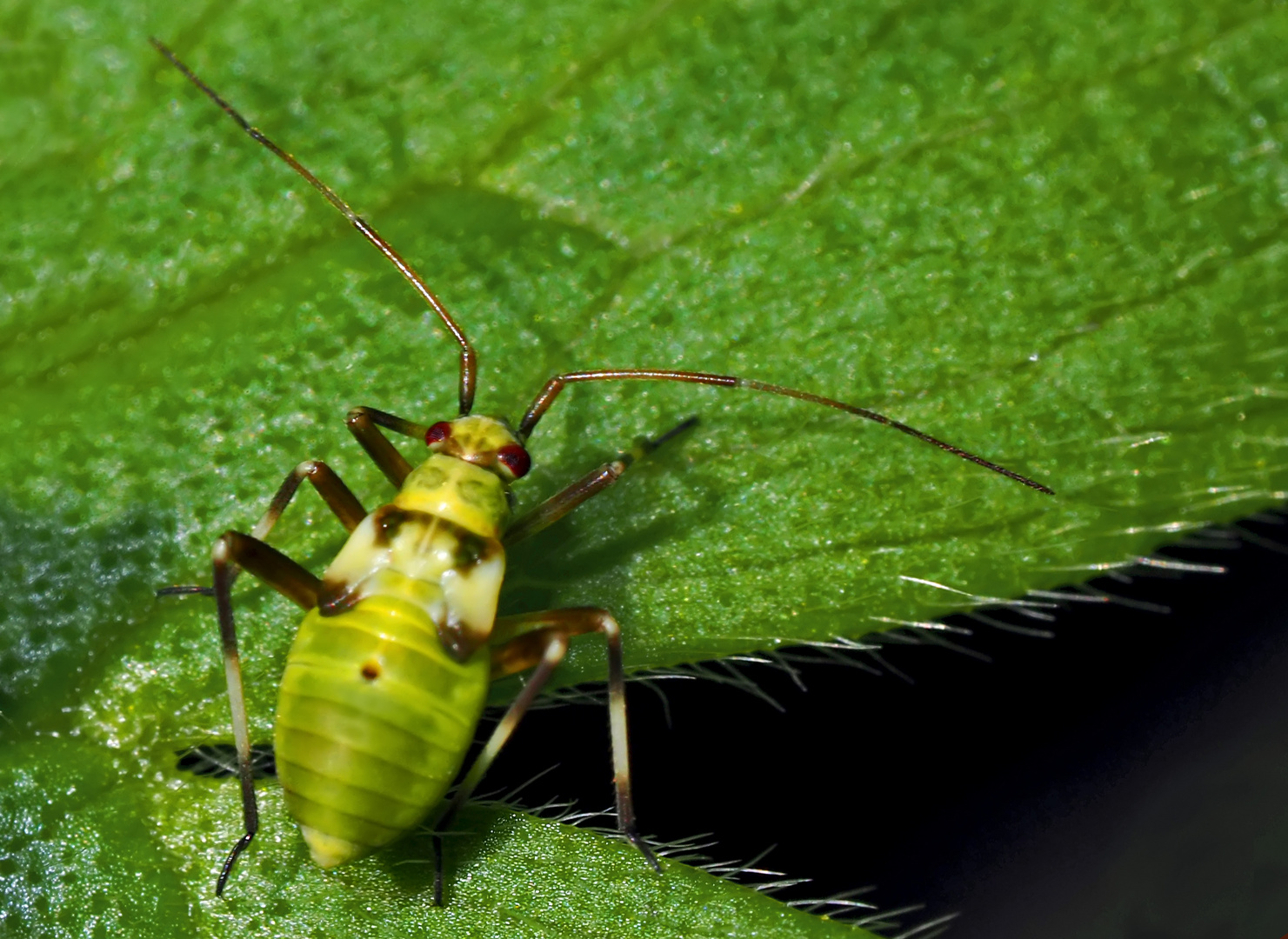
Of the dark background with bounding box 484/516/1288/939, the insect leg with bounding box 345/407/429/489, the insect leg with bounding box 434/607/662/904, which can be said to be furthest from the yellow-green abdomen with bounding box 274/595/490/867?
the dark background with bounding box 484/516/1288/939

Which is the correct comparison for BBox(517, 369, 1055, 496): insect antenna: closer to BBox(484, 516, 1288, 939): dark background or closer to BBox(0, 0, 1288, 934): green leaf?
BBox(0, 0, 1288, 934): green leaf

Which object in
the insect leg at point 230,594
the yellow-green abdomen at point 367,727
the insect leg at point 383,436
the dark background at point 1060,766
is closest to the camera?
the yellow-green abdomen at point 367,727

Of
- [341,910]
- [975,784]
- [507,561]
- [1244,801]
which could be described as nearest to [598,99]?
[507,561]

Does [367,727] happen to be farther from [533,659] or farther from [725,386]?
[725,386]

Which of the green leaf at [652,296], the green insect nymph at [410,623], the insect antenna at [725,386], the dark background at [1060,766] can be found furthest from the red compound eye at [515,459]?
the dark background at [1060,766]

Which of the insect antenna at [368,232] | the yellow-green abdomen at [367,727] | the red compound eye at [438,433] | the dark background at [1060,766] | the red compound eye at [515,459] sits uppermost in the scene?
the insect antenna at [368,232]

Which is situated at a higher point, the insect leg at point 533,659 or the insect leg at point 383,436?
the insect leg at point 383,436

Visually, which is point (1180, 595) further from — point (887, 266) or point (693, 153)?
point (693, 153)

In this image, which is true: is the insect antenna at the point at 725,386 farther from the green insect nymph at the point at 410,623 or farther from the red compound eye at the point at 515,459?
the red compound eye at the point at 515,459
